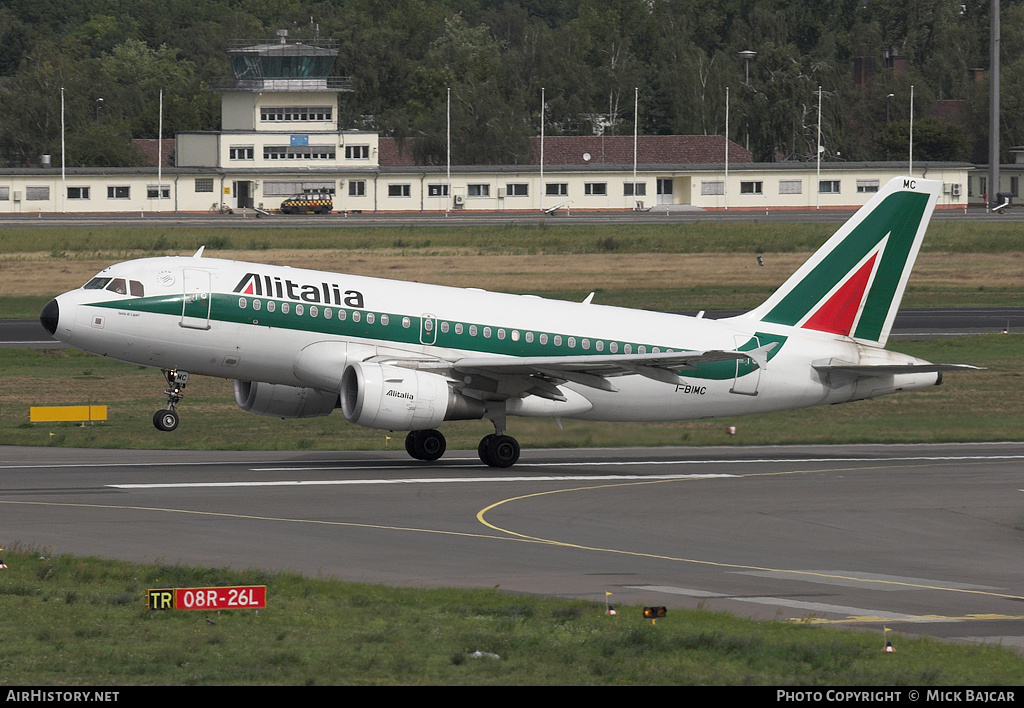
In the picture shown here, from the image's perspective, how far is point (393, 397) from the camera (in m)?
32.7

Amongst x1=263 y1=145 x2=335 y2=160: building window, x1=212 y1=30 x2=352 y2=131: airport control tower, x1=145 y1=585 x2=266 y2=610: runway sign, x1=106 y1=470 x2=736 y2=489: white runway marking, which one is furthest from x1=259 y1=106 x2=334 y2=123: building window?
x1=145 y1=585 x2=266 y2=610: runway sign

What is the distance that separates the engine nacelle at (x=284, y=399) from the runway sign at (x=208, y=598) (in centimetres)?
1655

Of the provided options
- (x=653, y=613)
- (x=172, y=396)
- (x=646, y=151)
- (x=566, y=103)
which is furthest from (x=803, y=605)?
(x=566, y=103)

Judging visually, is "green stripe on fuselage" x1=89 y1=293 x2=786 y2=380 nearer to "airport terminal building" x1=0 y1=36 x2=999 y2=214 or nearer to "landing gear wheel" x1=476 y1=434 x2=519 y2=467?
"landing gear wheel" x1=476 y1=434 x2=519 y2=467

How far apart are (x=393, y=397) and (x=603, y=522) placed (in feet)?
22.9

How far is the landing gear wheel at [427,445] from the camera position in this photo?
3672cm

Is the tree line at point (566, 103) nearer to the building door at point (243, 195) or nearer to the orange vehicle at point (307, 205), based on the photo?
the building door at point (243, 195)

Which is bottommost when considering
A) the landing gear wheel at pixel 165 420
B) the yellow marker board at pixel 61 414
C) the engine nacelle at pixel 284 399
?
the yellow marker board at pixel 61 414

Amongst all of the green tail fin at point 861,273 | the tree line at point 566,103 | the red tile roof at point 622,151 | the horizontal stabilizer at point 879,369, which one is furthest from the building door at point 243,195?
the horizontal stabilizer at point 879,369

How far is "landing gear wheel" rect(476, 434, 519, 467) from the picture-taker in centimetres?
3553

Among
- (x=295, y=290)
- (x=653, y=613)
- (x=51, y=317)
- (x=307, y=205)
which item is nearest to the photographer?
(x=653, y=613)

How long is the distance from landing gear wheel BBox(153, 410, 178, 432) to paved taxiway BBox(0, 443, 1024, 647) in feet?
3.49

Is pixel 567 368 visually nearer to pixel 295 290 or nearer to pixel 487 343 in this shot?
pixel 487 343

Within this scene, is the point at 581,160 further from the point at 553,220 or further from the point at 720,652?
the point at 720,652
